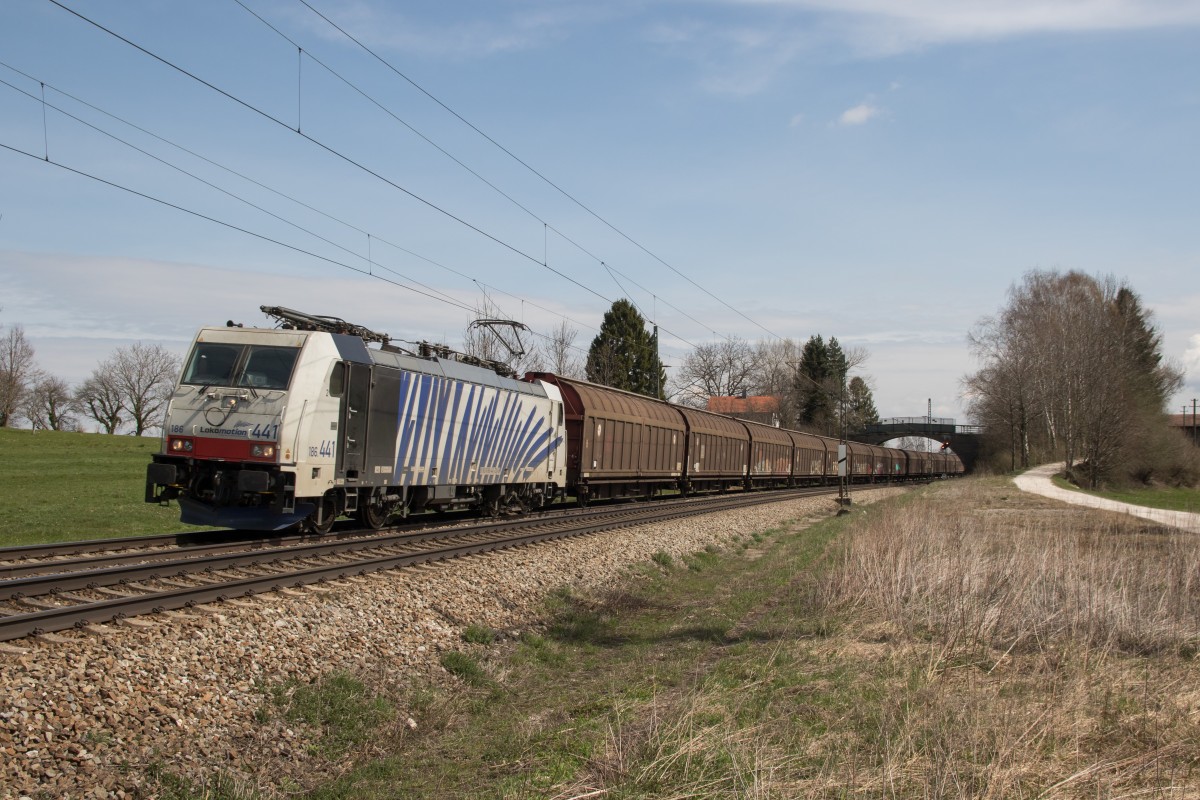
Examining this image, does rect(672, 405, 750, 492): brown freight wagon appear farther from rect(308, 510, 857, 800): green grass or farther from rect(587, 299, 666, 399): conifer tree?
rect(587, 299, 666, 399): conifer tree

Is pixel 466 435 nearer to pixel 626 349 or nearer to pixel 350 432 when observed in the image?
pixel 350 432

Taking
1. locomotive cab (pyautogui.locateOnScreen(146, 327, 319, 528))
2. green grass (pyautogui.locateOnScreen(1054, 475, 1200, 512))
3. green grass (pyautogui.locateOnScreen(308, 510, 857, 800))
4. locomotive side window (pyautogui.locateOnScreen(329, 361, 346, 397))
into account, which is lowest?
green grass (pyautogui.locateOnScreen(308, 510, 857, 800))

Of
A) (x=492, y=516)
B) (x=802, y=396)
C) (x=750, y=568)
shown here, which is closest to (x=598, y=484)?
(x=492, y=516)

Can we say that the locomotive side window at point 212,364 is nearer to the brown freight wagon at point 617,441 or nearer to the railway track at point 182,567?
the railway track at point 182,567

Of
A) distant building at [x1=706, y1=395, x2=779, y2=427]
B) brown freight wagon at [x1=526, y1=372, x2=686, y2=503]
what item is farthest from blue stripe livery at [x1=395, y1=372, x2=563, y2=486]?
distant building at [x1=706, y1=395, x2=779, y2=427]

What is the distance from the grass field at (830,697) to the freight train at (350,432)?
14.4ft

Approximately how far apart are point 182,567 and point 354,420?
14.9ft

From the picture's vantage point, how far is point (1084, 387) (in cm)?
4984

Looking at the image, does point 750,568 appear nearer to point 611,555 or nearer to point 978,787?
point 611,555

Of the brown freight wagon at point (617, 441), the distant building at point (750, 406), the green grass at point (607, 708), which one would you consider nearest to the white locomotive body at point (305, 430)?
the green grass at point (607, 708)

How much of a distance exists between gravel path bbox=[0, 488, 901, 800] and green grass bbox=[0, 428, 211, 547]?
8.51m

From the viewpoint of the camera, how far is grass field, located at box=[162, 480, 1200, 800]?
5168 millimetres

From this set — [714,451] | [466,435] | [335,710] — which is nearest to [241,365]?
[466,435]

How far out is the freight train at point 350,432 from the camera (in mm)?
12742
